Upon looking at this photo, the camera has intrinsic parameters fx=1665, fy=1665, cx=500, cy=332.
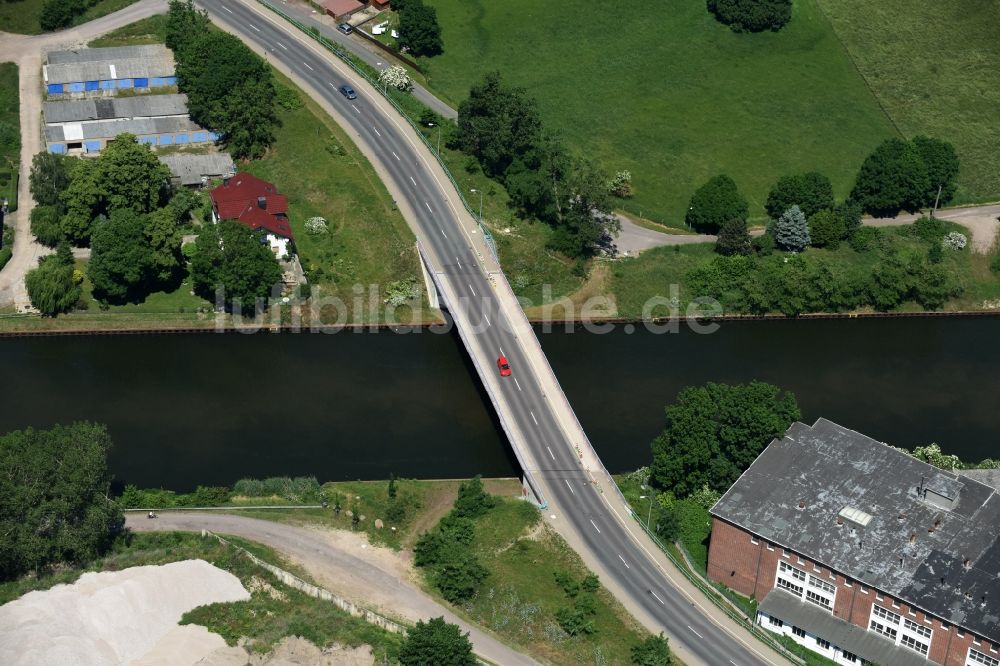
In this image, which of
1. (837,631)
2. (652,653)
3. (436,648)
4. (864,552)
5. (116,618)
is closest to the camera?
(436,648)

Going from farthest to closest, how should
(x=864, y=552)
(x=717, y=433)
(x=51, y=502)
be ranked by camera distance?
(x=717, y=433) < (x=864, y=552) < (x=51, y=502)

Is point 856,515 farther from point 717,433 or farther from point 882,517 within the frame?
point 717,433

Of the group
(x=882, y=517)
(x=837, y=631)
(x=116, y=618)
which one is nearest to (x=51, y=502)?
(x=116, y=618)

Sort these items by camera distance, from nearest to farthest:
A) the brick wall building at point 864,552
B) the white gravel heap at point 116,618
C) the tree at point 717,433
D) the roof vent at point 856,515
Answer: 1. the white gravel heap at point 116,618
2. the brick wall building at point 864,552
3. the roof vent at point 856,515
4. the tree at point 717,433

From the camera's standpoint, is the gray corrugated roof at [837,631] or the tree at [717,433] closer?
the gray corrugated roof at [837,631]

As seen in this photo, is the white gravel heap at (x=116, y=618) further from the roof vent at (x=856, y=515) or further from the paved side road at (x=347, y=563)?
the roof vent at (x=856, y=515)

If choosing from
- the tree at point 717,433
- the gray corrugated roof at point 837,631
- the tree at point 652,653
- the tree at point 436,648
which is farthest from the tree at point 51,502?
the gray corrugated roof at point 837,631
